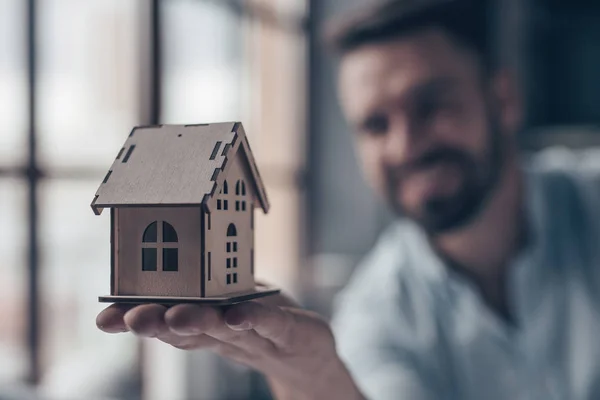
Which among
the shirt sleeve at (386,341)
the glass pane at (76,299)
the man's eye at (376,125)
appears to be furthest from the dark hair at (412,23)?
the glass pane at (76,299)

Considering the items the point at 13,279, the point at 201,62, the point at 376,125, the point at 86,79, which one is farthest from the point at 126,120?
the point at 376,125

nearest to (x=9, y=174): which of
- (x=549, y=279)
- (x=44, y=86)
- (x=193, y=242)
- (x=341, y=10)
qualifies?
(x=44, y=86)

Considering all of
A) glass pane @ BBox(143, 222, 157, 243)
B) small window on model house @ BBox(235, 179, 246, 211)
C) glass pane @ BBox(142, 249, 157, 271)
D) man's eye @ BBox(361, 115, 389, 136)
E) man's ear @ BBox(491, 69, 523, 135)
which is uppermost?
man's ear @ BBox(491, 69, 523, 135)

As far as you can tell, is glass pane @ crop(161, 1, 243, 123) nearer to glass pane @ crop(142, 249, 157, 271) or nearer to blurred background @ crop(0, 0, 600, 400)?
blurred background @ crop(0, 0, 600, 400)

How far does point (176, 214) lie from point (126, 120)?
4.55ft

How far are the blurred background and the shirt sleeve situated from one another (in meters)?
0.49

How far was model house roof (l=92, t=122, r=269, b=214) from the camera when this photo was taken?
2.19ft

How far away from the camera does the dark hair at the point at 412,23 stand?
5.17 ft

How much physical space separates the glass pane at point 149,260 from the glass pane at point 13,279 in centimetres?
99

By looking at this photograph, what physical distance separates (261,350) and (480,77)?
43.3 inches

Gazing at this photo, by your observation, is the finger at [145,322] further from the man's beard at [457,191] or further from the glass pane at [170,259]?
the man's beard at [457,191]

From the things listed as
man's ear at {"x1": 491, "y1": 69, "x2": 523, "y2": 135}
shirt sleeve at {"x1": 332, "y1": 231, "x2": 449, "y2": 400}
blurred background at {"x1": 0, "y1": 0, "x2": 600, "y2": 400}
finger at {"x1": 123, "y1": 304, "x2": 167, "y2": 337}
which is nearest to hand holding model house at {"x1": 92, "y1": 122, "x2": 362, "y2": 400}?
finger at {"x1": 123, "y1": 304, "x2": 167, "y2": 337}

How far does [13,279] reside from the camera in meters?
1.64

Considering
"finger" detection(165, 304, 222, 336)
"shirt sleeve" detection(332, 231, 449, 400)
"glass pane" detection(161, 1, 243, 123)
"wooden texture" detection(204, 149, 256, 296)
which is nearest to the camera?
"finger" detection(165, 304, 222, 336)
